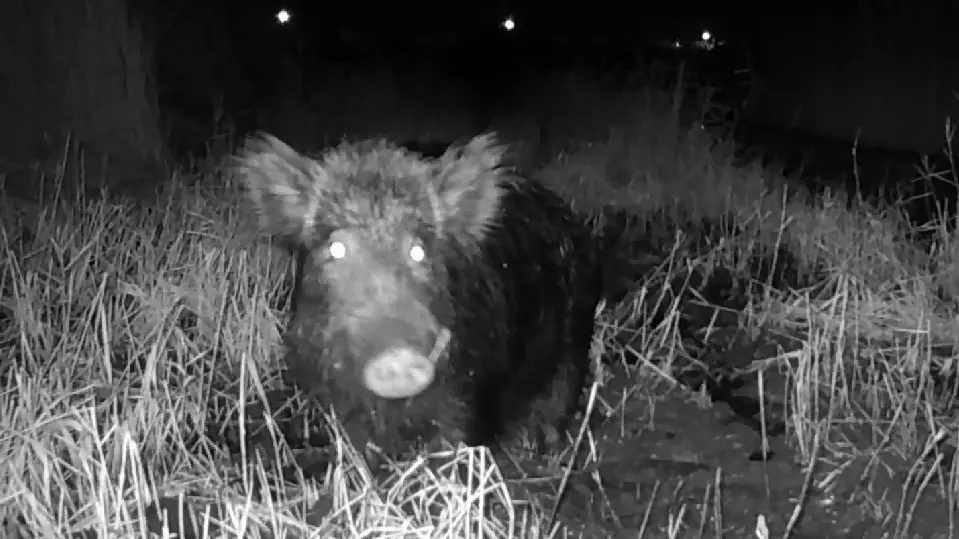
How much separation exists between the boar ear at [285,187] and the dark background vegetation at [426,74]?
73.7 inches

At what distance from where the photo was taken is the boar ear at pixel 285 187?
2.03 metres

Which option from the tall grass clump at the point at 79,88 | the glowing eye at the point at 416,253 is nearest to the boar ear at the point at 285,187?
the glowing eye at the point at 416,253

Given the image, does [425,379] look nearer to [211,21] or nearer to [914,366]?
[914,366]

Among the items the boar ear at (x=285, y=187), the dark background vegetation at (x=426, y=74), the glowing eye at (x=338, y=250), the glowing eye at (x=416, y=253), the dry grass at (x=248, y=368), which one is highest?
the dark background vegetation at (x=426, y=74)

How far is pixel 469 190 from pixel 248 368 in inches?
28.9

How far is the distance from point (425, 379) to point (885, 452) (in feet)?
3.15

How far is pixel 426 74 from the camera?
285 inches

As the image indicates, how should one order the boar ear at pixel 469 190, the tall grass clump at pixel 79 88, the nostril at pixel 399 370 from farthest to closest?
1. the tall grass clump at pixel 79 88
2. the boar ear at pixel 469 190
3. the nostril at pixel 399 370

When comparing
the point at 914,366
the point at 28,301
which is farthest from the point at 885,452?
the point at 28,301

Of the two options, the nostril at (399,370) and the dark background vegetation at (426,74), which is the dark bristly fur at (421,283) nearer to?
the nostril at (399,370)

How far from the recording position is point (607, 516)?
2.03 meters

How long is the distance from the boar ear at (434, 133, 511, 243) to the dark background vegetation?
211 cm

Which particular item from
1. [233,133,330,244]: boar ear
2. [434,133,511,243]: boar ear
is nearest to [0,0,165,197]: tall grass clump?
[233,133,330,244]: boar ear

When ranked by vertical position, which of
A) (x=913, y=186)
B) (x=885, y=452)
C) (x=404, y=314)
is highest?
(x=913, y=186)
